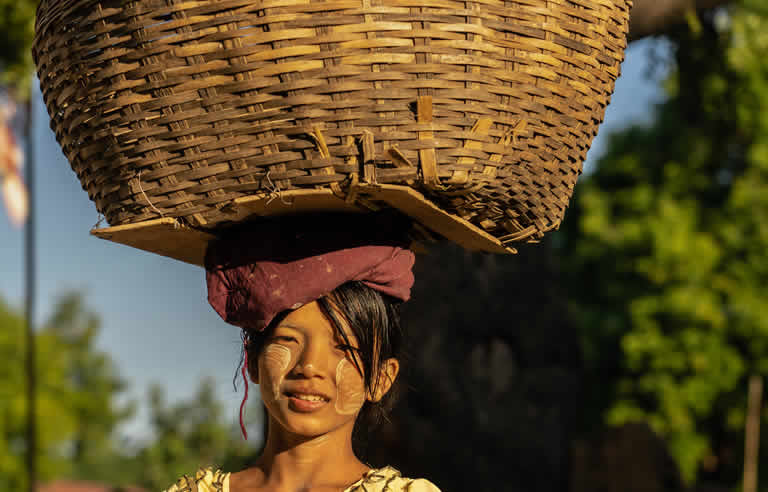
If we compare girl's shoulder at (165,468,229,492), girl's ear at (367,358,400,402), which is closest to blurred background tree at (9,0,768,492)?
girl's ear at (367,358,400,402)

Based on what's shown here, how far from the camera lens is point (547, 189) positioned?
73.7 inches

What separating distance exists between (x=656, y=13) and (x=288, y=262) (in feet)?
9.34

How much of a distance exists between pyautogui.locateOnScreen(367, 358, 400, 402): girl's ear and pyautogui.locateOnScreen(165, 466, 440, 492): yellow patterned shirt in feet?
0.52

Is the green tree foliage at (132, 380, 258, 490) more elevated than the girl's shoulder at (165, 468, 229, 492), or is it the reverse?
the girl's shoulder at (165, 468, 229, 492)

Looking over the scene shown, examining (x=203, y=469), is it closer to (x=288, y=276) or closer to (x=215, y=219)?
(x=288, y=276)

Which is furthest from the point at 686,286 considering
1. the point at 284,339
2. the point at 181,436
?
the point at 284,339

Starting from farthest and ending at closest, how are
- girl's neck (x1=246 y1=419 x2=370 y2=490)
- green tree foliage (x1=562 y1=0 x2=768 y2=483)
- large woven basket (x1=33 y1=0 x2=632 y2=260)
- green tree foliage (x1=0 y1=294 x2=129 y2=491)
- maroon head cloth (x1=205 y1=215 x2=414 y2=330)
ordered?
green tree foliage (x1=0 y1=294 x2=129 y2=491) < green tree foliage (x1=562 y1=0 x2=768 y2=483) < girl's neck (x1=246 y1=419 x2=370 y2=490) < maroon head cloth (x1=205 y1=215 x2=414 y2=330) < large woven basket (x1=33 y1=0 x2=632 y2=260)

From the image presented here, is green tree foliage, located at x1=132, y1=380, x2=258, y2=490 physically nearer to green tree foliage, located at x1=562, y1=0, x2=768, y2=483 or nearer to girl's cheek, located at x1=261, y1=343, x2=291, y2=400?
green tree foliage, located at x1=562, y1=0, x2=768, y2=483

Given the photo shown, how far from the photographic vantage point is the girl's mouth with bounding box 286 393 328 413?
2.02 metres

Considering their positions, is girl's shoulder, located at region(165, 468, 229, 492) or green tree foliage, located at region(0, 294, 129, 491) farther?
green tree foliage, located at region(0, 294, 129, 491)

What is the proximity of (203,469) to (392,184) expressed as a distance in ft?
2.98

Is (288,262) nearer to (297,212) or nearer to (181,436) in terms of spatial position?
(297,212)

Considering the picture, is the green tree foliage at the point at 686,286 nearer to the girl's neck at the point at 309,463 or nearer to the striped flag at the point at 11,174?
the striped flag at the point at 11,174

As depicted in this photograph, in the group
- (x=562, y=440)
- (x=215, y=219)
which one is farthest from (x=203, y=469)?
(x=562, y=440)
